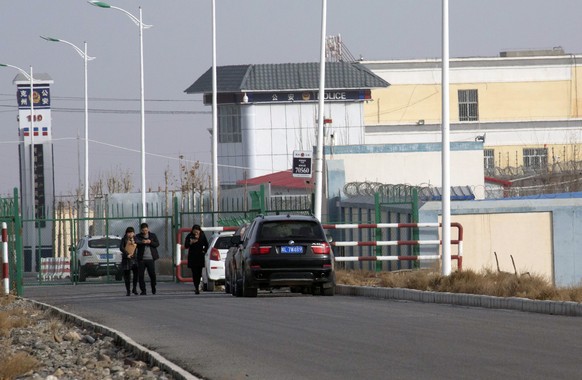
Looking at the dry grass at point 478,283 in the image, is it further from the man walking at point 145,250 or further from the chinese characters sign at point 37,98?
the chinese characters sign at point 37,98

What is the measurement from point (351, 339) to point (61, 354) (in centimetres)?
363

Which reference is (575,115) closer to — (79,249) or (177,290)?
(79,249)

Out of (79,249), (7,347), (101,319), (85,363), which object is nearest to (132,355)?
(85,363)

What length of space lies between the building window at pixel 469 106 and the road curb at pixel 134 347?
60.5 m

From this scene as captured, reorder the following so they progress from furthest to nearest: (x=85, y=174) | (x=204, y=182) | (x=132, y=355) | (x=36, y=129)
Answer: (x=204, y=182) < (x=36, y=129) < (x=85, y=174) < (x=132, y=355)

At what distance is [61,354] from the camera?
16797 mm

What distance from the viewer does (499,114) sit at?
82.4m

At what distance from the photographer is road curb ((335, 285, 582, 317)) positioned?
20750mm

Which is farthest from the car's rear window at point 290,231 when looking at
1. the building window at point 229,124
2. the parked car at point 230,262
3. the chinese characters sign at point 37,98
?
the building window at point 229,124

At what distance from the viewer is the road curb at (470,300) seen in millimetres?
20750

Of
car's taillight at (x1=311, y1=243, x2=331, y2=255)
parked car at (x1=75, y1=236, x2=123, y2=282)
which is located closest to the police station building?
parked car at (x1=75, y1=236, x2=123, y2=282)

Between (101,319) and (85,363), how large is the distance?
6850 millimetres

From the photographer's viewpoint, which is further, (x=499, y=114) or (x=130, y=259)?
(x=499, y=114)

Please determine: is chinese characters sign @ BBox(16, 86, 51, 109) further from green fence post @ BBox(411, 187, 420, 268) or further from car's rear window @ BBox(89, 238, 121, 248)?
green fence post @ BBox(411, 187, 420, 268)
